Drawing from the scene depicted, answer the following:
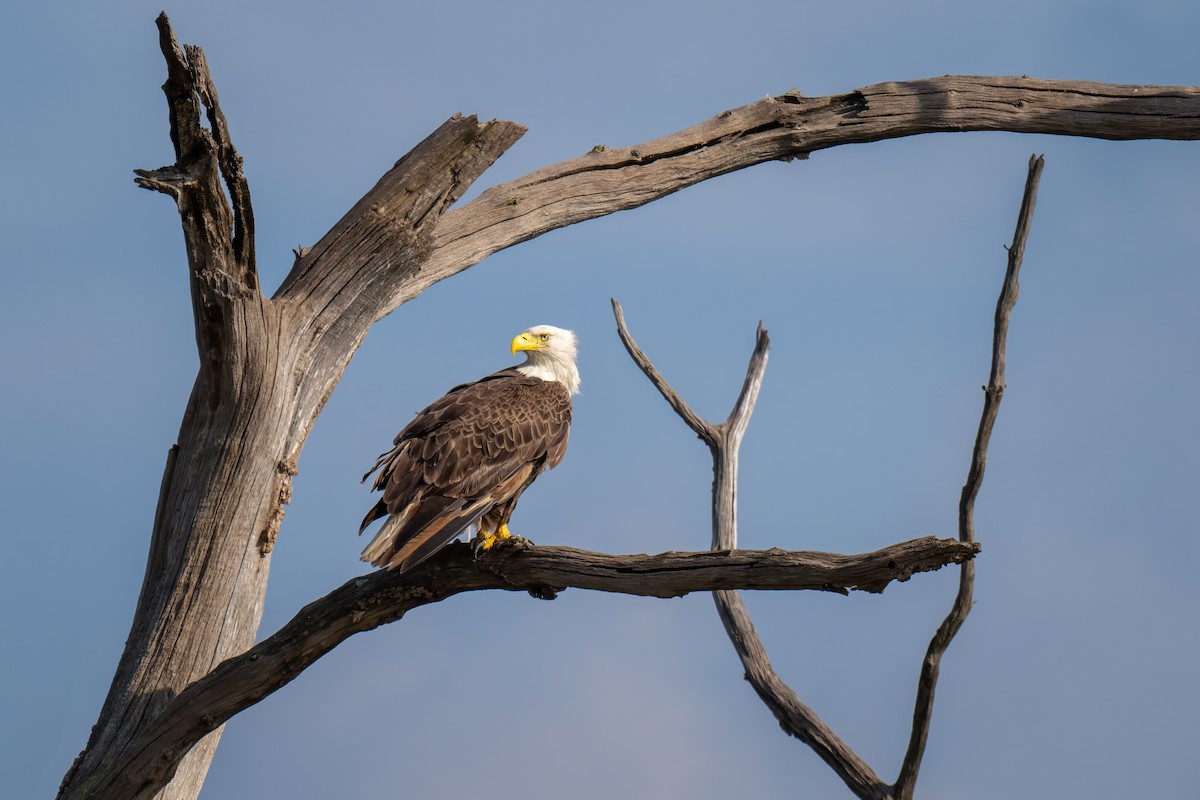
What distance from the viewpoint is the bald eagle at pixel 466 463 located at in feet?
16.8

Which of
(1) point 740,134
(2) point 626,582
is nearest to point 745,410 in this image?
(1) point 740,134

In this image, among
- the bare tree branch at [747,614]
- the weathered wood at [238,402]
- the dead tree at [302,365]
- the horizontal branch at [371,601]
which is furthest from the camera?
the bare tree branch at [747,614]

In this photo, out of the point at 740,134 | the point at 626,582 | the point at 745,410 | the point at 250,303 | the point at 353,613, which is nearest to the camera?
the point at 626,582

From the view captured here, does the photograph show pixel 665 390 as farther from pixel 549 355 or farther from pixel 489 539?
pixel 489 539

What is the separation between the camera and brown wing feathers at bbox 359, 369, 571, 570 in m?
5.11

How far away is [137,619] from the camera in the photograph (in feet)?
18.9

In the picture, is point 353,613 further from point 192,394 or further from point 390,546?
point 192,394

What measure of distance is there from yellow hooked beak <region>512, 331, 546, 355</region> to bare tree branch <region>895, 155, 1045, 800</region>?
2658 mm

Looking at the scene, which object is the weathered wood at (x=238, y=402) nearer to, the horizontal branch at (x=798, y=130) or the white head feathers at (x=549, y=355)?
the horizontal branch at (x=798, y=130)

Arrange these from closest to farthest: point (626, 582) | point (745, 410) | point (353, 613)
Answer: point (626, 582)
point (353, 613)
point (745, 410)

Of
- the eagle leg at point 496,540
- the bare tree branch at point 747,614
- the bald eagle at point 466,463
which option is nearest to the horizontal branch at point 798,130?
the bald eagle at point 466,463

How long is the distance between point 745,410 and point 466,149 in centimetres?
313

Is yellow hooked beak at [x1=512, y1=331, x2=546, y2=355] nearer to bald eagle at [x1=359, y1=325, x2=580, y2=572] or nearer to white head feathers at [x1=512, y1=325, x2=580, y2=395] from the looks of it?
white head feathers at [x1=512, y1=325, x2=580, y2=395]

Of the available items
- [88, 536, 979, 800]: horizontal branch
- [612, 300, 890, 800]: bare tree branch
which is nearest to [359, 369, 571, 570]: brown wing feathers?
[88, 536, 979, 800]: horizontal branch
